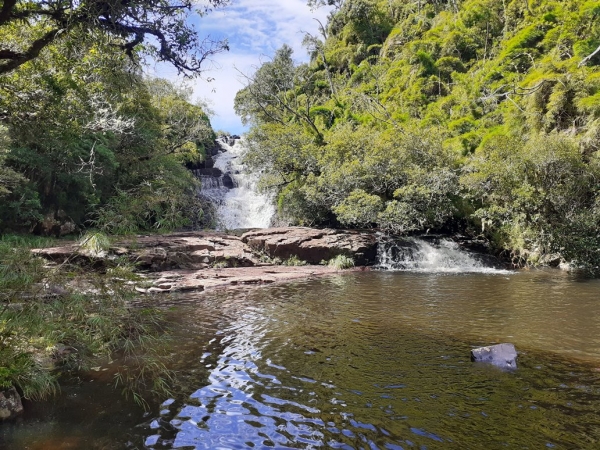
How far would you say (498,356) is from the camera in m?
6.58

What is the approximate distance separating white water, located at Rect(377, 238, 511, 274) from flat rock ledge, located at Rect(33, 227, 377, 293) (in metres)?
0.79

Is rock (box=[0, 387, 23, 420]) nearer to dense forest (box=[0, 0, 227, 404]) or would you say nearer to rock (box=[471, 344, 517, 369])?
dense forest (box=[0, 0, 227, 404])

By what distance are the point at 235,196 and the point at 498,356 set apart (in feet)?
101

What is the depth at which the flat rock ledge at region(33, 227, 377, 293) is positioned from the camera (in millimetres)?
16031

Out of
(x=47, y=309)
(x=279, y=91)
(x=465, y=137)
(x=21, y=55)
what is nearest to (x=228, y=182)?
(x=279, y=91)

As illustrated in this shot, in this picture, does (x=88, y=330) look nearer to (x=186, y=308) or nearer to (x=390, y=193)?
(x=186, y=308)

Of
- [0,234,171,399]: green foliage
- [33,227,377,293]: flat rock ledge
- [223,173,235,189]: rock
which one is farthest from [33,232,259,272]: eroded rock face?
[223,173,235,189]: rock

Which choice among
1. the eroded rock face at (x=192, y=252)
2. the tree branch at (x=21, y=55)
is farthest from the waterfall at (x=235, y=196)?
the tree branch at (x=21, y=55)

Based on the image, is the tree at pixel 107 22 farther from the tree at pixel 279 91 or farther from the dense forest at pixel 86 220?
the tree at pixel 279 91

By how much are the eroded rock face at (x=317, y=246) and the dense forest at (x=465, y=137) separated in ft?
5.07

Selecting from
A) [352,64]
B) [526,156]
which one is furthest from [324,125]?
[526,156]

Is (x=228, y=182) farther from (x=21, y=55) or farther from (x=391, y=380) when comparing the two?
(x=391, y=380)

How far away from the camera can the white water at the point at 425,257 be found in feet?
65.6

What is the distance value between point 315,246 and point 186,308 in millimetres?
10355
